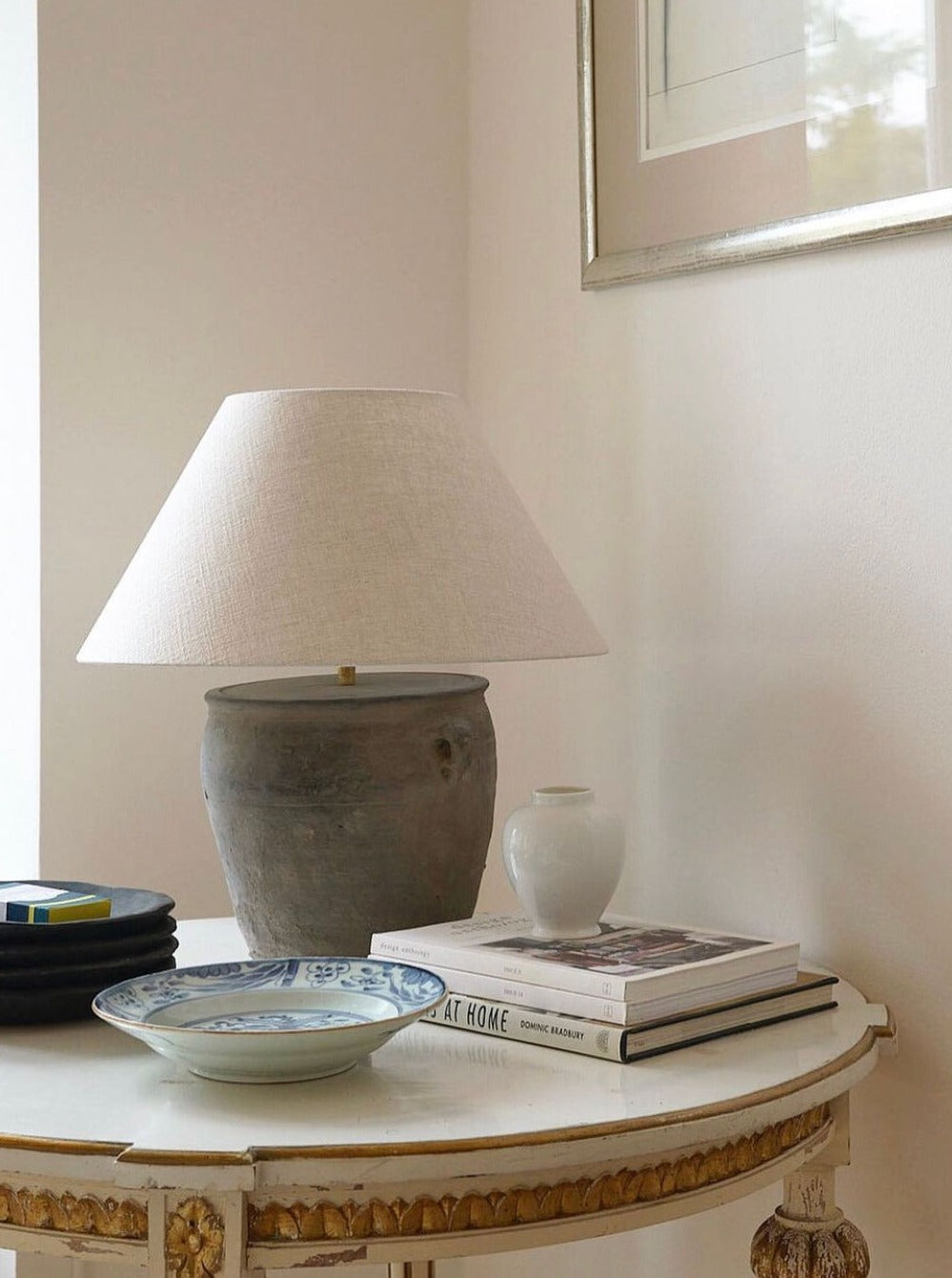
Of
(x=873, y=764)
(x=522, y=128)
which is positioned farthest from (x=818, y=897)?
(x=522, y=128)

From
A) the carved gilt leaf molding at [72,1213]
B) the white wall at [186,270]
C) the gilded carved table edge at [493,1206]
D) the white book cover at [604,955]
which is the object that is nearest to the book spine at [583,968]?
the white book cover at [604,955]

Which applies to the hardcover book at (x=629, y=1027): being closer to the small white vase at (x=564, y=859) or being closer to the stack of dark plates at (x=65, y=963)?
the small white vase at (x=564, y=859)

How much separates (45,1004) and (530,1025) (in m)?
0.34

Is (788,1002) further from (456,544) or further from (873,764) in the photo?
(456,544)

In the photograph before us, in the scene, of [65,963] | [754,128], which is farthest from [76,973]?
[754,128]

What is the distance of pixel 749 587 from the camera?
1.39m

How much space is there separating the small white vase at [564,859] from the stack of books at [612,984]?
0.03m

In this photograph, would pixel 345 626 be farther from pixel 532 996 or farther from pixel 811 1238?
pixel 811 1238

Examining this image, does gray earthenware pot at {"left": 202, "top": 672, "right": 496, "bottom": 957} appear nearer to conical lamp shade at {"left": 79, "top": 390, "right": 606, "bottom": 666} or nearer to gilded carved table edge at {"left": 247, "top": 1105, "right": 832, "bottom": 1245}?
conical lamp shade at {"left": 79, "top": 390, "right": 606, "bottom": 666}

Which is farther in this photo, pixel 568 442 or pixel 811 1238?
pixel 568 442

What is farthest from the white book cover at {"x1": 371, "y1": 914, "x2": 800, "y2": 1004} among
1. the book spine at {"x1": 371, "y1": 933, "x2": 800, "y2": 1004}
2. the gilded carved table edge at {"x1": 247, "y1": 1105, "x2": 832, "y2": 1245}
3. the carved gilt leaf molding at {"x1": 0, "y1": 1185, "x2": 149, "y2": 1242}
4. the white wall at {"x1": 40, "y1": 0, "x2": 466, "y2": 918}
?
the white wall at {"x1": 40, "y1": 0, "x2": 466, "y2": 918}

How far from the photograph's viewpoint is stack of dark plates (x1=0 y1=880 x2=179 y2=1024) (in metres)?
1.09

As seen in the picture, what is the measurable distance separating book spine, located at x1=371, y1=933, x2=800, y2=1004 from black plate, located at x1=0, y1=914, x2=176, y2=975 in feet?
0.54

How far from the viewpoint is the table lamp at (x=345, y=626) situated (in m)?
1.11
